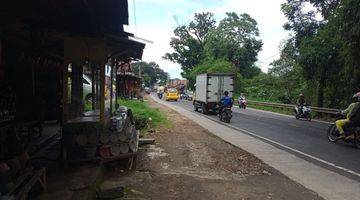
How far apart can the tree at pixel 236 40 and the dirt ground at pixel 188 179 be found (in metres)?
59.6

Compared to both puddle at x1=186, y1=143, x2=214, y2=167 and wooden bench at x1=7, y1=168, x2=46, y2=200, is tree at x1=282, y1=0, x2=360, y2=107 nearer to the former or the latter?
puddle at x1=186, y1=143, x2=214, y2=167

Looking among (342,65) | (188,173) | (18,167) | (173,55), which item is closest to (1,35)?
(18,167)

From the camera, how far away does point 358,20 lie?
22062 mm

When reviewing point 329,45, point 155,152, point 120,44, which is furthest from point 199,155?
point 329,45

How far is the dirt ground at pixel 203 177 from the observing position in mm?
8062

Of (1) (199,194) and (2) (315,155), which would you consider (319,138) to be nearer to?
(2) (315,155)

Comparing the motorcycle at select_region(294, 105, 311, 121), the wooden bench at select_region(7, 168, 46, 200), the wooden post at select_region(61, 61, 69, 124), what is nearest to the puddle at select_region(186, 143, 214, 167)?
the wooden post at select_region(61, 61, 69, 124)

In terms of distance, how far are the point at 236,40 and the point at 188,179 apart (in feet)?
213

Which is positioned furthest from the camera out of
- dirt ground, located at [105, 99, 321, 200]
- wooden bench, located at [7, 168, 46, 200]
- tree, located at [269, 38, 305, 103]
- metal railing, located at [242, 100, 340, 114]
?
tree, located at [269, 38, 305, 103]

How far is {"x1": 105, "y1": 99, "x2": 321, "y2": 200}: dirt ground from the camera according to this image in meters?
8.06

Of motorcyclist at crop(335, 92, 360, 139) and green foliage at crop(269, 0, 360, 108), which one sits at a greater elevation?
green foliage at crop(269, 0, 360, 108)

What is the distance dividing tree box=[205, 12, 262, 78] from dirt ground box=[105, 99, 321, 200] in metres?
58.9

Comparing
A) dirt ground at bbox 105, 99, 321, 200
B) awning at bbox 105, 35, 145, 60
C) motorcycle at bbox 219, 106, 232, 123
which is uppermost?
awning at bbox 105, 35, 145, 60

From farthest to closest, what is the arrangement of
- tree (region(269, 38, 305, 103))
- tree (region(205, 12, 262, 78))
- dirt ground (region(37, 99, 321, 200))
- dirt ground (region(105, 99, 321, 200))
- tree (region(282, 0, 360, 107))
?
1. tree (region(205, 12, 262, 78))
2. tree (region(269, 38, 305, 103))
3. tree (region(282, 0, 360, 107))
4. dirt ground (region(105, 99, 321, 200))
5. dirt ground (region(37, 99, 321, 200))
